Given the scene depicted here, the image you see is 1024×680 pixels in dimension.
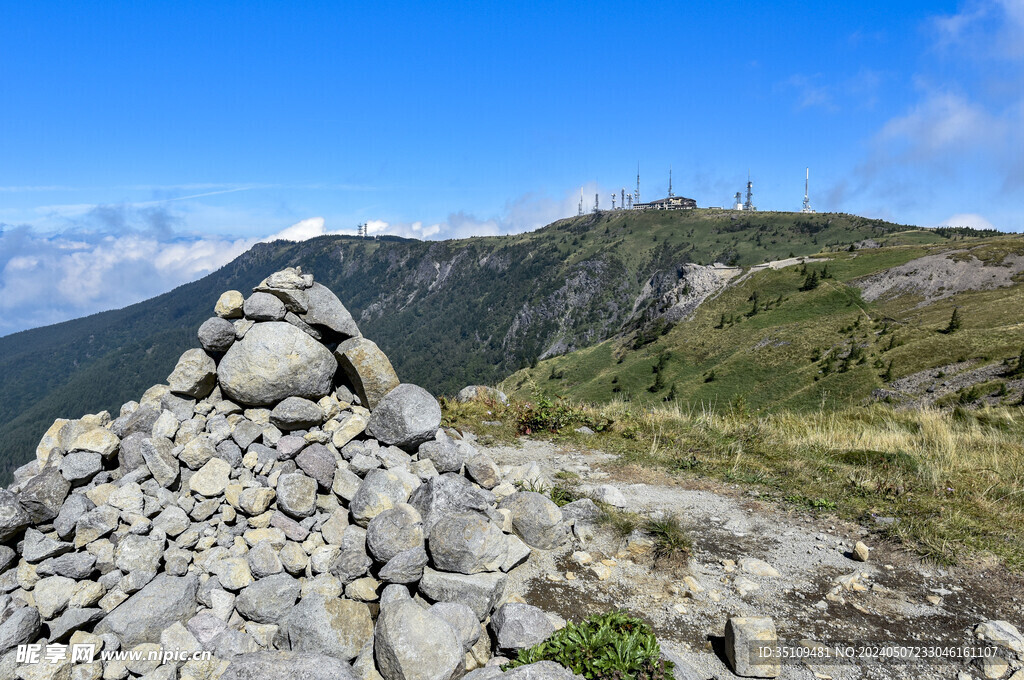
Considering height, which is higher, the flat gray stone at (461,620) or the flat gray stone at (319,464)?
the flat gray stone at (319,464)

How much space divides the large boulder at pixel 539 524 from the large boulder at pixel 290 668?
3.37 meters

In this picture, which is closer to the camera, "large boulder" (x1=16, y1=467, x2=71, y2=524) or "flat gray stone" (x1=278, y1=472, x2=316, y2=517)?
"large boulder" (x1=16, y1=467, x2=71, y2=524)

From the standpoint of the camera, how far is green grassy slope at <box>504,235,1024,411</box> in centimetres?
3269

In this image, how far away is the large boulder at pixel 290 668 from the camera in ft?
17.4

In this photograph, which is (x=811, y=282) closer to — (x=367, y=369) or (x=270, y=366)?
(x=367, y=369)

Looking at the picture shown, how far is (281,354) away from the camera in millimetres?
9602

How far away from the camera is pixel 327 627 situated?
633cm

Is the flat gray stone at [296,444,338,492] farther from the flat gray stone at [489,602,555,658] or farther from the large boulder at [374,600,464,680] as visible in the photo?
the flat gray stone at [489,602,555,658]

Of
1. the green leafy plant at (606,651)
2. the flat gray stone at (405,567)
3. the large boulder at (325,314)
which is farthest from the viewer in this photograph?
the large boulder at (325,314)

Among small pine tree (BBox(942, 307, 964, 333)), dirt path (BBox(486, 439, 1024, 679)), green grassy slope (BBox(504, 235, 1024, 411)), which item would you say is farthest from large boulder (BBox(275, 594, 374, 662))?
small pine tree (BBox(942, 307, 964, 333))

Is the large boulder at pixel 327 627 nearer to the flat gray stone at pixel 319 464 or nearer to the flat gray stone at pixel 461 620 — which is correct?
the flat gray stone at pixel 461 620

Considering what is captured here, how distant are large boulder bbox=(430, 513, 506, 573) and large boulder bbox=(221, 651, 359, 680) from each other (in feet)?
6.01

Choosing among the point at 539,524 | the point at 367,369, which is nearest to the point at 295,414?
the point at 367,369

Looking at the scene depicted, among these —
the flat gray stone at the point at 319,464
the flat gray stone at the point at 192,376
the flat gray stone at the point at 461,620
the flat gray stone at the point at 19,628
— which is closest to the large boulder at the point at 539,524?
the flat gray stone at the point at 461,620
